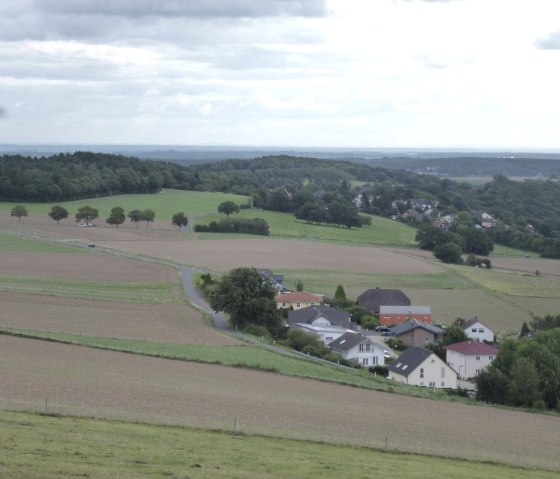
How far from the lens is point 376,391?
32906 mm

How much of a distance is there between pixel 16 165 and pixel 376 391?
9892 centimetres

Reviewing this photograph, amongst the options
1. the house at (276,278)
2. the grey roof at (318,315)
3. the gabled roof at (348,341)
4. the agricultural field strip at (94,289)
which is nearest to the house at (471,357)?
the gabled roof at (348,341)

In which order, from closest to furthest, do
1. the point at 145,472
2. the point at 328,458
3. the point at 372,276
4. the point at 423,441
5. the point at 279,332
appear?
the point at 145,472 → the point at 328,458 → the point at 423,441 → the point at 279,332 → the point at 372,276

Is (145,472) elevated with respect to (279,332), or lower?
elevated

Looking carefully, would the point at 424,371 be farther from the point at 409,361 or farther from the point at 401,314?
the point at 401,314

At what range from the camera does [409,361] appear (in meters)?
43.4

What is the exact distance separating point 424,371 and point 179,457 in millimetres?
25091

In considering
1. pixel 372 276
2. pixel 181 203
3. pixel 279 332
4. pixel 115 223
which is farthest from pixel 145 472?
pixel 181 203

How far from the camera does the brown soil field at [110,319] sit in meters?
41.8

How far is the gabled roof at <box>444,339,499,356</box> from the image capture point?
46.0m

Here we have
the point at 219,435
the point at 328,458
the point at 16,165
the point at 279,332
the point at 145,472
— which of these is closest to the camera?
the point at 145,472

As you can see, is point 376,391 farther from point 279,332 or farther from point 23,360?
point 279,332

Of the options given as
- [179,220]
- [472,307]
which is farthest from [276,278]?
[179,220]

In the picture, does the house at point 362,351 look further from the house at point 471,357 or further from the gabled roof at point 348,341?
→ the house at point 471,357
